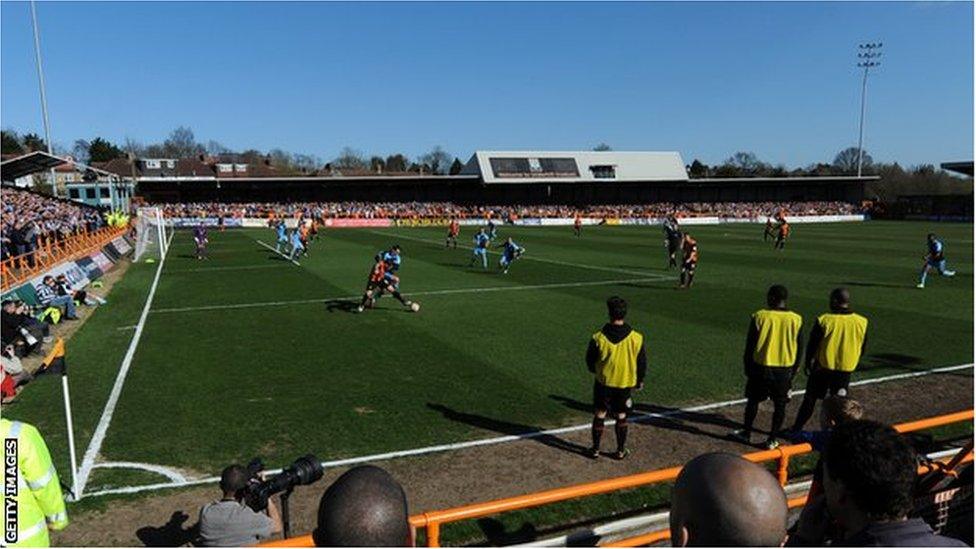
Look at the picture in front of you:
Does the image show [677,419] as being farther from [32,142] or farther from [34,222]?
[32,142]

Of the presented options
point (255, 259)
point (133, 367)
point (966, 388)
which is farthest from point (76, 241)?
point (966, 388)

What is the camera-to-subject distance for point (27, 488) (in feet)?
12.8

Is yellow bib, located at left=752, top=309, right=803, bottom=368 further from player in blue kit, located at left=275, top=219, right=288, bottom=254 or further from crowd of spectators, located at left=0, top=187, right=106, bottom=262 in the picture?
player in blue kit, located at left=275, top=219, right=288, bottom=254

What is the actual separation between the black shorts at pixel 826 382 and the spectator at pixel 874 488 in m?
6.39

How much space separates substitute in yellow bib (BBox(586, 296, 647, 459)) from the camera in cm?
746

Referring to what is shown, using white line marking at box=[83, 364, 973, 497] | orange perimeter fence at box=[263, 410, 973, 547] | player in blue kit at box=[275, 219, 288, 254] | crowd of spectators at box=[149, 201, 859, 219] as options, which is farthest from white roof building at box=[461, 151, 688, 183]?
orange perimeter fence at box=[263, 410, 973, 547]

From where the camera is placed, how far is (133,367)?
39.9ft

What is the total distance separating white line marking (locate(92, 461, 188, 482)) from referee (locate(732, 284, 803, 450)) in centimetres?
710

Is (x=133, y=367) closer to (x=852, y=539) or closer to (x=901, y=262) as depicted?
(x=852, y=539)

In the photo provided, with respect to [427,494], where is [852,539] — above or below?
above

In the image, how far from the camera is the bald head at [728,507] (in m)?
2.31

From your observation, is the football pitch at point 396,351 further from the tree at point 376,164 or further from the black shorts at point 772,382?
the tree at point 376,164

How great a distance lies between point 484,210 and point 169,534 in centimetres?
7450

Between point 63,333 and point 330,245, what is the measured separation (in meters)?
24.8
